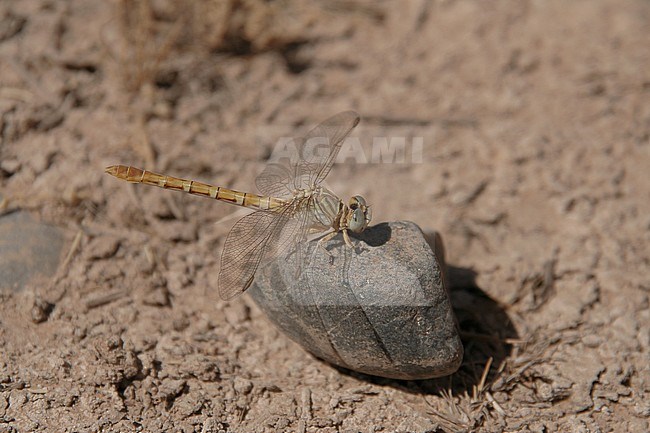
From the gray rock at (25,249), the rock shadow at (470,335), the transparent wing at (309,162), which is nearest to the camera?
the rock shadow at (470,335)

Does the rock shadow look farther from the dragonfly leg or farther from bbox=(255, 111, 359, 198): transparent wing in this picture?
bbox=(255, 111, 359, 198): transparent wing

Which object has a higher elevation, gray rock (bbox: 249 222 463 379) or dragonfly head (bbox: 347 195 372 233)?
dragonfly head (bbox: 347 195 372 233)

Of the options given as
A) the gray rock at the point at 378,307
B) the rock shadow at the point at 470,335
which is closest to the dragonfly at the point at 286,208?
the gray rock at the point at 378,307

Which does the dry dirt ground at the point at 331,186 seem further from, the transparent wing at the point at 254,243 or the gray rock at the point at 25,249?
the transparent wing at the point at 254,243

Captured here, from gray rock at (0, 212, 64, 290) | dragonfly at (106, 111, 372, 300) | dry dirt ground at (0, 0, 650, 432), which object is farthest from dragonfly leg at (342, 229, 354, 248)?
gray rock at (0, 212, 64, 290)

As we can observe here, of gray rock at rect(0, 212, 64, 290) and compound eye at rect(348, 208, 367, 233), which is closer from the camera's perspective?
compound eye at rect(348, 208, 367, 233)

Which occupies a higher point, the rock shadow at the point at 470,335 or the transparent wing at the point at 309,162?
the transparent wing at the point at 309,162

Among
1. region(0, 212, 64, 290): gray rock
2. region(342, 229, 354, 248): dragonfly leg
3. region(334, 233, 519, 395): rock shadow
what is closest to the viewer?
region(342, 229, 354, 248): dragonfly leg

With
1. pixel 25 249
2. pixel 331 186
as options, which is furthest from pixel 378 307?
pixel 25 249

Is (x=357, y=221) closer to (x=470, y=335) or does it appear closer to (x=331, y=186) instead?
(x=470, y=335)
